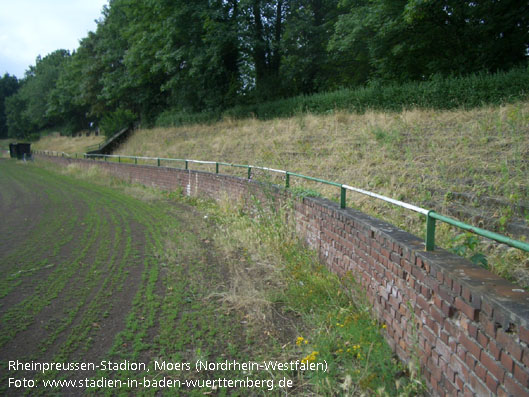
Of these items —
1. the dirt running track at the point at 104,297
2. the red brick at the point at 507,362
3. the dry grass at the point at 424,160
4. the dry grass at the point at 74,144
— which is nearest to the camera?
the red brick at the point at 507,362

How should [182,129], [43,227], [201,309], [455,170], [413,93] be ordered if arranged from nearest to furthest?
[201,309] → [455,170] → [43,227] → [413,93] → [182,129]

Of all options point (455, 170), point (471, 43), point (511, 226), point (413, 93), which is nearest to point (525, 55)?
point (471, 43)

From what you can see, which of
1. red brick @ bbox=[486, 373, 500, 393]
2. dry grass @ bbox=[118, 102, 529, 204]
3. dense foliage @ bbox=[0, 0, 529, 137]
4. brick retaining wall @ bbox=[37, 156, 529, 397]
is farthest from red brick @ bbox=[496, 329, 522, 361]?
dense foliage @ bbox=[0, 0, 529, 137]

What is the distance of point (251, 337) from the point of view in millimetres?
3744

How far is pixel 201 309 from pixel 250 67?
2417 cm

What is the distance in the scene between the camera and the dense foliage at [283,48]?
14297mm

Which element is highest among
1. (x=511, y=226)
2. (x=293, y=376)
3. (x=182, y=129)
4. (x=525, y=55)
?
(x=525, y=55)

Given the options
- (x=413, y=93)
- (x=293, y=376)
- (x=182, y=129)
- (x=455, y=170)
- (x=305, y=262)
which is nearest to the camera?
(x=293, y=376)

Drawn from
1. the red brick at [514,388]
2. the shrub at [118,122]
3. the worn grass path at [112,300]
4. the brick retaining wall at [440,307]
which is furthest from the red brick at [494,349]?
the shrub at [118,122]

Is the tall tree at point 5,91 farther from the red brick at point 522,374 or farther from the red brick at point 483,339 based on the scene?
the red brick at point 522,374

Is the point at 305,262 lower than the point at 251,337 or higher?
higher

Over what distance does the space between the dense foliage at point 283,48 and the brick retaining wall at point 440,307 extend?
847 centimetres

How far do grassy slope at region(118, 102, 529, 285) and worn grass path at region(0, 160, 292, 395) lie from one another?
8.74ft

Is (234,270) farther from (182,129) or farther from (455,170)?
(182,129)
